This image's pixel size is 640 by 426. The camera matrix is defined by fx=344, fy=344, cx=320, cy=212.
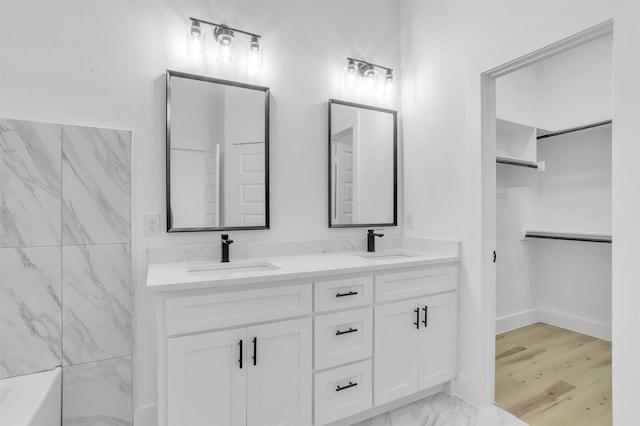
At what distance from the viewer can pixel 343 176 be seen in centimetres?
242

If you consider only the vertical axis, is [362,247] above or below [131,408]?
above

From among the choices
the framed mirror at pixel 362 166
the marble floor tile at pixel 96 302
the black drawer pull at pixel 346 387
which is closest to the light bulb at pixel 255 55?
the framed mirror at pixel 362 166

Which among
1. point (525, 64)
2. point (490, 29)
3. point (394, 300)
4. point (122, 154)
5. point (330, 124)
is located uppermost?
point (490, 29)

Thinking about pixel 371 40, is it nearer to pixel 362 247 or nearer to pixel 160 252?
pixel 362 247

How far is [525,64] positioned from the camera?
6.29ft

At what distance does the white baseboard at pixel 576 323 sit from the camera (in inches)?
118

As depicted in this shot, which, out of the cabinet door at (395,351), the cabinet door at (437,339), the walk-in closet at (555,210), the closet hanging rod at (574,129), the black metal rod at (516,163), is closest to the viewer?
the cabinet door at (395,351)

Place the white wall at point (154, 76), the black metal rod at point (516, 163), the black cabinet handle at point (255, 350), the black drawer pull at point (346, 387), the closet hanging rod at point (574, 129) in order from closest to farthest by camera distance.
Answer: the black cabinet handle at point (255, 350), the white wall at point (154, 76), the black drawer pull at point (346, 387), the black metal rod at point (516, 163), the closet hanging rod at point (574, 129)

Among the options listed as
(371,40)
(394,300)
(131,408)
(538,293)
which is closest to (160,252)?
(131,408)

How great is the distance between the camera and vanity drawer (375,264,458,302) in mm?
1904

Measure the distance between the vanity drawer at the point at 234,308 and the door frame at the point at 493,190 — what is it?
1.13 metres

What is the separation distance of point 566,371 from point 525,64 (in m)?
2.13

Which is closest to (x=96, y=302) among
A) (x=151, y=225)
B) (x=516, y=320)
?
(x=151, y=225)

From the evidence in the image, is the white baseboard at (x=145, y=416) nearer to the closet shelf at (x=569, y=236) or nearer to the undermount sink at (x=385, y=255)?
the undermount sink at (x=385, y=255)
